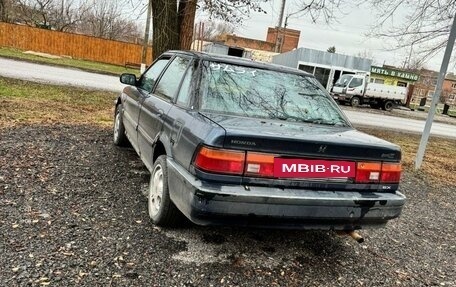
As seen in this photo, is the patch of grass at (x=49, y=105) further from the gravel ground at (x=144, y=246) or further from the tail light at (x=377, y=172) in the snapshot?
the tail light at (x=377, y=172)

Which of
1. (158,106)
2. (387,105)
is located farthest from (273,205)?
(387,105)

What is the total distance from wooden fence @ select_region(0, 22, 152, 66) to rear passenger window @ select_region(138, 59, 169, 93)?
1073 inches

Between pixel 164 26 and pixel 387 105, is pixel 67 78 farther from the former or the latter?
pixel 387 105

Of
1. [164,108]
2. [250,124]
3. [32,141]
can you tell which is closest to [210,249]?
[250,124]

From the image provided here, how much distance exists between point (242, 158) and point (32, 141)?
401 cm

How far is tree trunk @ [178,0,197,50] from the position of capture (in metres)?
8.23

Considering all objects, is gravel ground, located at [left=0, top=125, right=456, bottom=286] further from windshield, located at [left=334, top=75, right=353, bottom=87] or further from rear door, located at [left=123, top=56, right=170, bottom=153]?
windshield, located at [left=334, top=75, right=353, bottom=87]

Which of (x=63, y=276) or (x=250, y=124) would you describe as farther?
(x=250, y=124)

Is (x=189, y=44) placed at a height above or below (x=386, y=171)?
above

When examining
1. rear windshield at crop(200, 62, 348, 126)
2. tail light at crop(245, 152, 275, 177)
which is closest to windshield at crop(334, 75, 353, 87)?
rear windshield at crop(200, 62, 348, 126)

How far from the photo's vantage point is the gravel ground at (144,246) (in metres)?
2.84

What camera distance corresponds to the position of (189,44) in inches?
344

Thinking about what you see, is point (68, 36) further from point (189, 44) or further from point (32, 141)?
point (32, 141)

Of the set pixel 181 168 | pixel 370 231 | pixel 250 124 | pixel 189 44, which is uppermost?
pixel 189 44
